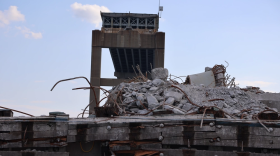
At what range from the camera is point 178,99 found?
8.17m

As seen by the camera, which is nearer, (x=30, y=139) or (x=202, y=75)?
(x=30, y=139)

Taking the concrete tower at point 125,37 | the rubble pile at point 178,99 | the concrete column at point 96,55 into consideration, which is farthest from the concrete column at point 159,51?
the rubble pile at point 178,99

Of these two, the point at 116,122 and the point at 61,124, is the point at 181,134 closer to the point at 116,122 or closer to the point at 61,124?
the point at 116,122

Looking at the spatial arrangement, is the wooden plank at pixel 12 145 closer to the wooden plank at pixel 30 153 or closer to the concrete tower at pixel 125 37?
the wooden plank at pixel 30 153

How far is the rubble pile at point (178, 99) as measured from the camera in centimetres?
783

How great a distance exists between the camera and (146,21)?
97.8ft

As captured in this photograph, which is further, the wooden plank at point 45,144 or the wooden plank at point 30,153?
the wooden plank at point 45,144

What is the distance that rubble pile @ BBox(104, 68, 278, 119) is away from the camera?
783 centimetres

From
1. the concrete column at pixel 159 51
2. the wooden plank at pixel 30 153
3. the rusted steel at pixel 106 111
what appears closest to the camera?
the wooden plank at pixel 30 153

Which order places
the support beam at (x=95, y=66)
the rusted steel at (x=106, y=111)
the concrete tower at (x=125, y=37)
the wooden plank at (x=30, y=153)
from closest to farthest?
the wooden plank at (x=30, y=153) < the rusted steel at (x=106, y=111) < the support beam at (x=95, y=66) < the concrete tower at (x=125, y=37)

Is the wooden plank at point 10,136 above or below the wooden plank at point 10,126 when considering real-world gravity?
below

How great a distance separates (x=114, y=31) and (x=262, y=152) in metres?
24.4

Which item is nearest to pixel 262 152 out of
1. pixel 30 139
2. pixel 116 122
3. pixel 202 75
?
pixel 116 122

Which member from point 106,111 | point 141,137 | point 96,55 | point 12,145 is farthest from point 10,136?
point 96,55
